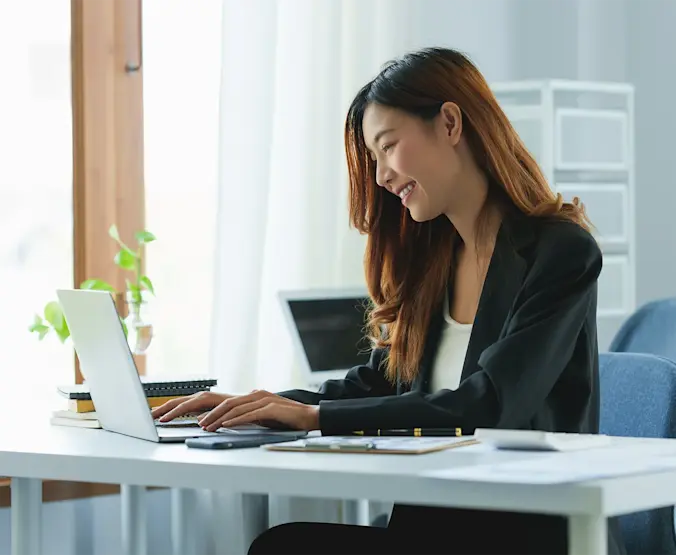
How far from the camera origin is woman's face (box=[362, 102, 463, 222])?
1.78 meters

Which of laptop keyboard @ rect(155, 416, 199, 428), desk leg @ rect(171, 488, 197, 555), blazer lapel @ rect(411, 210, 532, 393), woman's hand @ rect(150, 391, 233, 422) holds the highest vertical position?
blazer lapel @ rect(411, 210, 532, 393)

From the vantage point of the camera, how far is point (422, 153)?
1788mm

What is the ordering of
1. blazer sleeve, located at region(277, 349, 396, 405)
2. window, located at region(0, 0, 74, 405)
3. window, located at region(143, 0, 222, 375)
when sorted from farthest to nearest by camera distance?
window, located at region(143, 0, 222, 375), window, located at region(0, 0, 74, 405), blazer sleeve, located at region(277, 349, 396, 405)

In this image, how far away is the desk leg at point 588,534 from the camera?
121 centimetres

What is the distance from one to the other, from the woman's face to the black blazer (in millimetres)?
115

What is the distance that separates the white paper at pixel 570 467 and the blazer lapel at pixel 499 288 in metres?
0.28

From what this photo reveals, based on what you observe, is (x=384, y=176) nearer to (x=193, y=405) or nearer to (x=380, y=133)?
(x=380, y=133)

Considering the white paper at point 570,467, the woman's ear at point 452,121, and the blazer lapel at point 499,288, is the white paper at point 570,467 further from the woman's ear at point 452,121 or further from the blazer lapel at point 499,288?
the woman's ear at point 452,121

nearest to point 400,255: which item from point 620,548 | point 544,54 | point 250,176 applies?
point 620,548

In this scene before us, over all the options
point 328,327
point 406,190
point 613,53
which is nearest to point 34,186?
point 328,327

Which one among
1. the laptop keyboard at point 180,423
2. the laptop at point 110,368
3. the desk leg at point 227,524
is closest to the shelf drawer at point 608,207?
the desk leg at point 227,524

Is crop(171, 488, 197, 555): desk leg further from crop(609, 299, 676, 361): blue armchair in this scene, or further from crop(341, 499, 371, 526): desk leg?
crop(609, 299, 676, 361): blue armchair

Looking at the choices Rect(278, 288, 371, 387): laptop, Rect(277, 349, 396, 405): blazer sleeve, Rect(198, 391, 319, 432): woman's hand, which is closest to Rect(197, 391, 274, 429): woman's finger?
Rect(198, 391, 319, 432): woman's hand

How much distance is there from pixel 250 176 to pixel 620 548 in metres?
1.65
